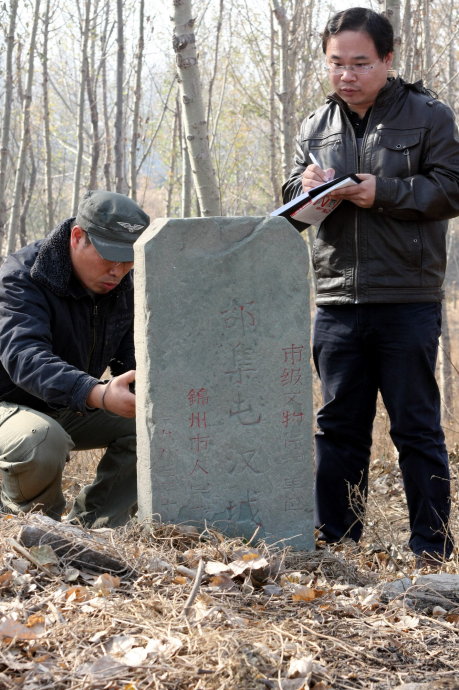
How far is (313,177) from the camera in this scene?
3.34 meters

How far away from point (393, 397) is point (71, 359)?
1475 mm

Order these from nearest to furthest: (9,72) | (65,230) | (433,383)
A: (433,383) < (65,230) < (9,72)

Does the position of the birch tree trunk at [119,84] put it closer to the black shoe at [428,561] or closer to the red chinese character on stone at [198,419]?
the red chinese character on stone at [198,419]

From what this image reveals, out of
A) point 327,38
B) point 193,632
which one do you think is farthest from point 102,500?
point 327,38

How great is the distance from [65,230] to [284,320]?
1.17 meters

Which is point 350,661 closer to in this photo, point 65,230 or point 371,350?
point 371,350

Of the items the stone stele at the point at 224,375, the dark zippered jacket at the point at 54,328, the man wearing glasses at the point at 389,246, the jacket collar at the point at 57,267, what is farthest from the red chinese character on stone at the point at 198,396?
the jacket collar at the point at 57,267

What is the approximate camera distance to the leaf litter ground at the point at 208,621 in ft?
6.95

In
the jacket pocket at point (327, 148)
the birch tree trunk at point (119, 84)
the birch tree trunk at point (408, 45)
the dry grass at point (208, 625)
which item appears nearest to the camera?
the dry grass at point (208, 625)

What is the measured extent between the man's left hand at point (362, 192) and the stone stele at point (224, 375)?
0.32m

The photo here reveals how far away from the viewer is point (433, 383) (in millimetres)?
3393

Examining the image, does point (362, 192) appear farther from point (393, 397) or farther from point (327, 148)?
point (393, 397)

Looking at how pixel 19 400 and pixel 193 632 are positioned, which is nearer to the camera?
pixel 193 632

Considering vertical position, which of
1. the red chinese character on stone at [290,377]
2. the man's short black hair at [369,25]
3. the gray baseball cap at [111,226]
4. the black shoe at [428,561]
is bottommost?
the black shoe at [428,561]
